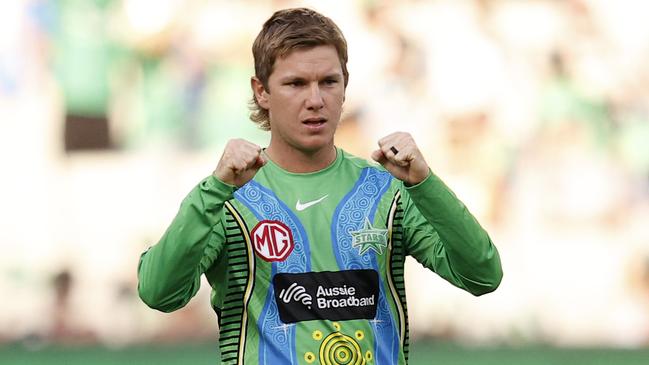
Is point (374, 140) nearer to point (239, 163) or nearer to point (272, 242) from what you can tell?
point (272, 242)

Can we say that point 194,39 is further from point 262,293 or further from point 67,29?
point 262,293

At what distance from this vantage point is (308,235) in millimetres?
4508

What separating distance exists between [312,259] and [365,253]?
17cm

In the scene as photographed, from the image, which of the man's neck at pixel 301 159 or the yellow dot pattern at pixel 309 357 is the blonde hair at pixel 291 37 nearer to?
the man's neck at pixel 301 159

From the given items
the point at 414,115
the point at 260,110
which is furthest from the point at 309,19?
the point at 414,115

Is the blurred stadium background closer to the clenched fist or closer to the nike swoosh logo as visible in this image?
the nike swoosh logo

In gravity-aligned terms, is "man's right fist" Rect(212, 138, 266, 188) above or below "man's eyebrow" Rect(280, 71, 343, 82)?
below

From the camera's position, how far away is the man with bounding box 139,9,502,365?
14.1 feet

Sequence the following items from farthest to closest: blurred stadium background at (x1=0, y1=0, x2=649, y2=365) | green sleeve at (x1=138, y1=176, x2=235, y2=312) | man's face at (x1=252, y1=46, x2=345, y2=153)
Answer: blurred stadium background at (x1=0, y1=0, x2=649, y2=365) < man's face at (x1=252, y1=46, x2=345, y2=153) < green sleeve at (x1=138, y1=176, x2=235, y2=312)

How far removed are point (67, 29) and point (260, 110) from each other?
23.9ft

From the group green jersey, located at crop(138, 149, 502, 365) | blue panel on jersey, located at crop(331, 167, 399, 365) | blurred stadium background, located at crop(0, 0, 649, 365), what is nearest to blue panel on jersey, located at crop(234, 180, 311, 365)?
green jersey, located at crop(138, 149, 502, 365)

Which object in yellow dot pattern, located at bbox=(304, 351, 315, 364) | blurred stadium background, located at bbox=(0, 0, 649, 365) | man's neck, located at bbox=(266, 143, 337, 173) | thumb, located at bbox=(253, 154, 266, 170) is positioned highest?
blurred stadium background, located at bbox=(0, 0, 649, 365)

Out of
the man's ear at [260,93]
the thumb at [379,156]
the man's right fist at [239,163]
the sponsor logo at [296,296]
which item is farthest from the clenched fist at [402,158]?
the man's ear at [260,93]

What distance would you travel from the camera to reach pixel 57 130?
11.7 metres
